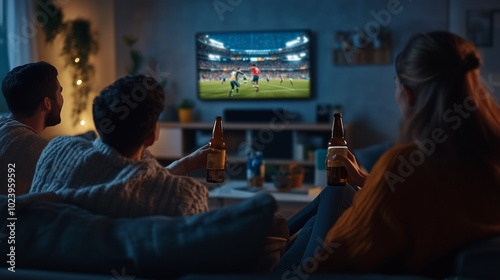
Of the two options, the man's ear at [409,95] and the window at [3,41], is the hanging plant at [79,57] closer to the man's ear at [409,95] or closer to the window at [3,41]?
the window at [3,41]

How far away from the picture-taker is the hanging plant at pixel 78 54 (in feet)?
19.8

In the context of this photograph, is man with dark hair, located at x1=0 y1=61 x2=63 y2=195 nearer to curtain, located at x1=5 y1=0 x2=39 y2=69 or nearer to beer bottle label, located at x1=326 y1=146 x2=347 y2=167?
beer bottle label, located at x1=326 y1=146 x2=347 y2=167

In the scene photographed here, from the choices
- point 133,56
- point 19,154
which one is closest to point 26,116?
→ point 19,154

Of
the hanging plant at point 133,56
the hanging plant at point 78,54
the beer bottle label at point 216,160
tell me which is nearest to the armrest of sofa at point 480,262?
the beer bottle label at point 216,160

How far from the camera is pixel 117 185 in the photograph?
5.31 feet

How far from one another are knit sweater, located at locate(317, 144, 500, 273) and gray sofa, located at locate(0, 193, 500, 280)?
0.19ft

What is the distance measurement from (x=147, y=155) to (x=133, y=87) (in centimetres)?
62

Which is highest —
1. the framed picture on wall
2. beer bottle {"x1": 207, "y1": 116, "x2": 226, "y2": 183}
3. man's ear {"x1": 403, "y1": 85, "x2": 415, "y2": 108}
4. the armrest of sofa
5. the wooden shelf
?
the framed picture on wall

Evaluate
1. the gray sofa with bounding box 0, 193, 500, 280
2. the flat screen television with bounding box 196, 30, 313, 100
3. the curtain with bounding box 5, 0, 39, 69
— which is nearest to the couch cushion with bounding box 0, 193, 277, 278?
the gray sofa with bounding box 0, 193, 500, 280

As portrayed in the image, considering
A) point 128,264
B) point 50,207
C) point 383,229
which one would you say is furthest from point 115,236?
point 383,229

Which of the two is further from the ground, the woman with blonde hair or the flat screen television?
the flat screen television

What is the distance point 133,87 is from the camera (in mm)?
1725

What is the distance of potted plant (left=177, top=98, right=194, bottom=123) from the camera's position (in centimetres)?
665

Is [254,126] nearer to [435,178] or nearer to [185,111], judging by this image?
[185,111]
